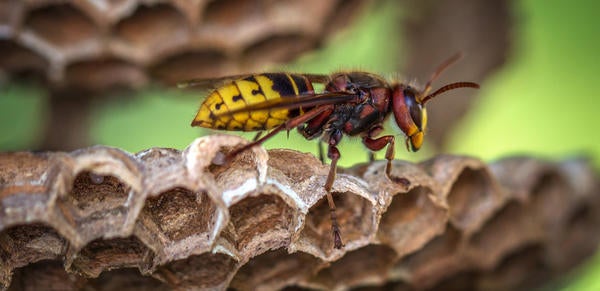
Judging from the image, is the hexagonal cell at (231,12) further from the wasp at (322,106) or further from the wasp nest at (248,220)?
the wasp nest at (248,220)

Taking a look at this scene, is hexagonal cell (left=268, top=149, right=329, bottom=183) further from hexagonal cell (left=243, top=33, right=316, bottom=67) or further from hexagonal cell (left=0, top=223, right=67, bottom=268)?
hexagonal cell (left=243, top=33, right=316, bottom=67)

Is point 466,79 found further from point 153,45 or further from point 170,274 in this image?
point 170,274

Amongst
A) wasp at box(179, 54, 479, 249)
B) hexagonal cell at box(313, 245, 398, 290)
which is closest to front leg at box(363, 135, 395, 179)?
wasp at box(179, 54, 479, 249)

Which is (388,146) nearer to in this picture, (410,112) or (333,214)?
(410,112)

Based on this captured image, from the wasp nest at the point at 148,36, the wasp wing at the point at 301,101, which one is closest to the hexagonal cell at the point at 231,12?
the wasp nest at the point at 148,36

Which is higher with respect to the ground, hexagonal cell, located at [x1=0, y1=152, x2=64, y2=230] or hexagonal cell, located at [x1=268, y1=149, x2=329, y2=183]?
hexagonal cell, located at [x1=268, y1=149, x2=329, y2=183]
